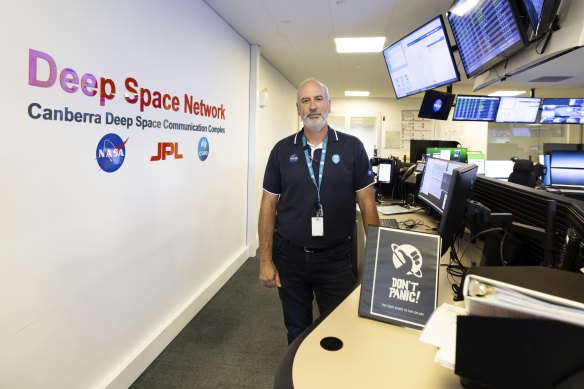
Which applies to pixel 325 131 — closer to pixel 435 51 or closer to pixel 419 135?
pixel 435 51

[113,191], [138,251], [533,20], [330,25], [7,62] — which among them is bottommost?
[138,251]

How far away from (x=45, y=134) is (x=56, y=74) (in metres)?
0.27

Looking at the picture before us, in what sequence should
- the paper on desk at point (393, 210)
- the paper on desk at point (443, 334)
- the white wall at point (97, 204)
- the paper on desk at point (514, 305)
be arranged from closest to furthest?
the paper on desk at point (514, 305) → the paper on desk at point (443, 334) → the white wall at point (97, 204) → the paper on desk at point (393, 210)

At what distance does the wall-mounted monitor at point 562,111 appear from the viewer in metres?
4.97

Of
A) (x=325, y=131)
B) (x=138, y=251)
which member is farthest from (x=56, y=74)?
(x=325, y=131)

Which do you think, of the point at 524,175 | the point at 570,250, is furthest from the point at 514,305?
the point at 524,175

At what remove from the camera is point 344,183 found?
1.70 m

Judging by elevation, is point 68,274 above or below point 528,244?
below

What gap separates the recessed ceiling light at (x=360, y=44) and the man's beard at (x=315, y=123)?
272 centimetres

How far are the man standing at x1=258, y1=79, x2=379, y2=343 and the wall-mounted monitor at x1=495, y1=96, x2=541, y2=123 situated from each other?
4386mm

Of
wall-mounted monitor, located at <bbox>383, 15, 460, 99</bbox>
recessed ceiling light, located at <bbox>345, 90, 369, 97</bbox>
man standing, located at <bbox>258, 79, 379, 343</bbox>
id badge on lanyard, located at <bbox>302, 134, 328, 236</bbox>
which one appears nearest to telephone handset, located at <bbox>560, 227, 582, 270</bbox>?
man standing, located at <bbox>258, 79, 379, 343</bbox>

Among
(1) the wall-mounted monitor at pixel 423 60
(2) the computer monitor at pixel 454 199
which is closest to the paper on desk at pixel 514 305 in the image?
(2) the computer monitor at pixel 454 199

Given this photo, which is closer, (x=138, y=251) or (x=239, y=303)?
(x=138, y=251)

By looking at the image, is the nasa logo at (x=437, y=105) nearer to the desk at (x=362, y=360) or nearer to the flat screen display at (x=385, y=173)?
the flat screen display at (x=385, y=173)
